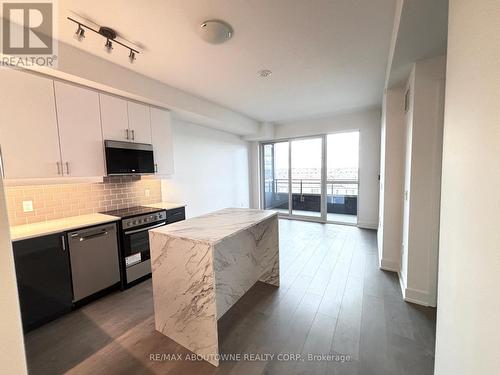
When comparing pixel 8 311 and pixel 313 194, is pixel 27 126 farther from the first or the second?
pixel 313 194

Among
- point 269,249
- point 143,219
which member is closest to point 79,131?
point 143,219

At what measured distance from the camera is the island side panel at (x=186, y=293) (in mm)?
1605

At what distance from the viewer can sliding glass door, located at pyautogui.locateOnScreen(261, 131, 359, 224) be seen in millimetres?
5320

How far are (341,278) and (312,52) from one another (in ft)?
9.11

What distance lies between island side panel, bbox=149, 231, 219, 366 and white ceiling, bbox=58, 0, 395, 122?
5.97 feet

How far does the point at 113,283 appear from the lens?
8.41 ft

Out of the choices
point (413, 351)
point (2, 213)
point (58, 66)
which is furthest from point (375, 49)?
point (58, 66)

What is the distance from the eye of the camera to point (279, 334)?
1.89 meters

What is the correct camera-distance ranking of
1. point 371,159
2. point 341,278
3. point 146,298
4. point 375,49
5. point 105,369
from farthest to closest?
point 371,159, point 341,278, point 146,298, point 375,49, point 105,369

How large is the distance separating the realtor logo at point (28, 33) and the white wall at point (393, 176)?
145 inches

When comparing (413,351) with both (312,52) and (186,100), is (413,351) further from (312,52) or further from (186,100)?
(186,100)

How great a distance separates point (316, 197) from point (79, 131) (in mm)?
5310

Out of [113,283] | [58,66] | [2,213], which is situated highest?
[58,66]

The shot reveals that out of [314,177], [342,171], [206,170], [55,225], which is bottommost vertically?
[55,225]
